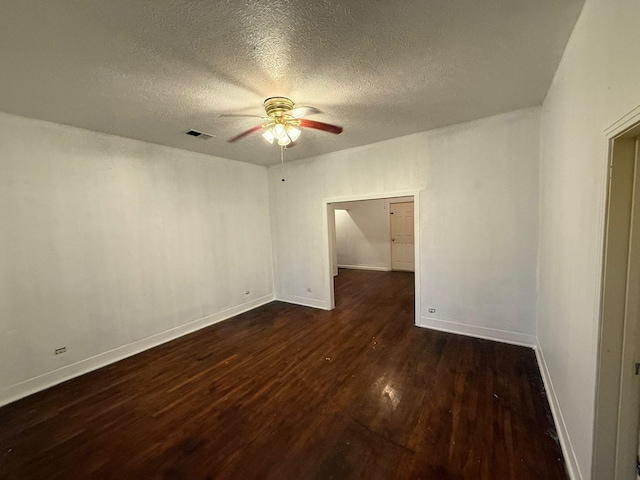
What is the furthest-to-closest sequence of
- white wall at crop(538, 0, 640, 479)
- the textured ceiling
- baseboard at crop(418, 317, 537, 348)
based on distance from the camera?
baseboard at crop(418, 317, 537, 348) < the textured ceiling < white wall at crop(538, 0, 640, 479)

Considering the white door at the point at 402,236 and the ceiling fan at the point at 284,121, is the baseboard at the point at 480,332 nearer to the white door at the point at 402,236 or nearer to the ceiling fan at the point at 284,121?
the ceiling fan at the point at 284,121

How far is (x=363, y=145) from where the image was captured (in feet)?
12.8

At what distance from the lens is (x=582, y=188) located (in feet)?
4.70

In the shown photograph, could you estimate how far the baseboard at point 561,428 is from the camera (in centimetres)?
146

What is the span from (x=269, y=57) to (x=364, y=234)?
22.5ft

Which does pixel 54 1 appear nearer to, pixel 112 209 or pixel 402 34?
pixel 402 34

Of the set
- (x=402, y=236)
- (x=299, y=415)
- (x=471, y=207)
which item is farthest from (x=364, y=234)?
(x=299, y=415)

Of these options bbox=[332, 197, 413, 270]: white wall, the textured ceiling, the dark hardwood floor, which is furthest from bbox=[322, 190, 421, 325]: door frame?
bbox=[332, 197, 413, 270]: white wall

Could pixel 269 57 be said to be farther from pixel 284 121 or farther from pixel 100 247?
pixel 100 247

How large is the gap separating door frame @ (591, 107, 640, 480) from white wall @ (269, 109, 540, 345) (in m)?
2.01

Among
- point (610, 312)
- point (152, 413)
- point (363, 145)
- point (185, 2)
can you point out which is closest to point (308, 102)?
point (185, 2)

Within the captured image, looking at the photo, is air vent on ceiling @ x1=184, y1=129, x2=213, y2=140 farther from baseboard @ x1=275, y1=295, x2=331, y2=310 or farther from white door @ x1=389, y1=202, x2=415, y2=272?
white door @ x1=389, y1=202, x2=415, y2=272

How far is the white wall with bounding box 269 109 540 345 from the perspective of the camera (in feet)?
9.42

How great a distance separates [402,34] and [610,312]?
6.01 feet
